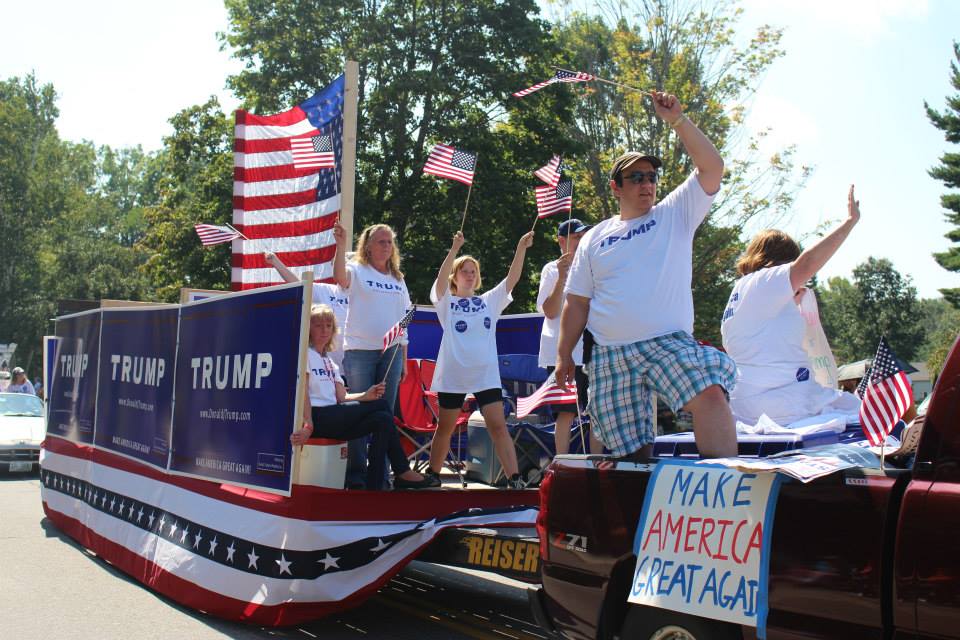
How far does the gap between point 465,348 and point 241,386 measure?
82.2 inches

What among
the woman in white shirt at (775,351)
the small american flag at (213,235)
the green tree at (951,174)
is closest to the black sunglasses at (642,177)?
the woman in white shirt at (775,351)

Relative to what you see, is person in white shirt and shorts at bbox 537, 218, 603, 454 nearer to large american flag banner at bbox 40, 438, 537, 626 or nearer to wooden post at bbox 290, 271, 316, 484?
large american flag banner at bbox 40, 438, 537, 626

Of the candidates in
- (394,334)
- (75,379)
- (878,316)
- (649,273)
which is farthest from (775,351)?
(878,316)

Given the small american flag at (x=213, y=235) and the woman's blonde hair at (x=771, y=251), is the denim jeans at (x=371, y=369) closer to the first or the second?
the woman's blonde hair at (x=771, y=251)

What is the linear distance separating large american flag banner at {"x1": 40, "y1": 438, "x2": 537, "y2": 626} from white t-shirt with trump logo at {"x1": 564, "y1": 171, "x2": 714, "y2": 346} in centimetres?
195

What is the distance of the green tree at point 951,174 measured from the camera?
43.4 m

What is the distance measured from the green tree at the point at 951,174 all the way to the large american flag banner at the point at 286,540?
42022 millimetres

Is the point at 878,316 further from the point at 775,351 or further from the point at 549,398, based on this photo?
the point at 775,351

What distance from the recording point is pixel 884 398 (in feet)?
12.6

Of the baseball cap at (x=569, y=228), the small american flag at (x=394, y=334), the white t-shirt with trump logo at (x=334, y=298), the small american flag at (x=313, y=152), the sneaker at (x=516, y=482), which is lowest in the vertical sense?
the sneaker at (x=516, y=482)

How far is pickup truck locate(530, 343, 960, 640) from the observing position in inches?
118

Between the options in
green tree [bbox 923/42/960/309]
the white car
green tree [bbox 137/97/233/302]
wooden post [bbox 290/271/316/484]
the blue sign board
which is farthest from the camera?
green tree [bbox 923/42/960/309]

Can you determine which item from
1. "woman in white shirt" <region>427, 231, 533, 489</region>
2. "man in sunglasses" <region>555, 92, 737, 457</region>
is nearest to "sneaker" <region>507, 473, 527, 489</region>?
"woman in white shirt" <region>427, 231, 533, 489</region>

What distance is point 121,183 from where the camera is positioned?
90312 mm
